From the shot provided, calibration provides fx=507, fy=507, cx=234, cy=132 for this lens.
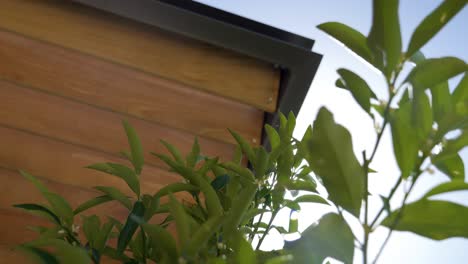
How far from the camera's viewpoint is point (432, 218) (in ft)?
1.98

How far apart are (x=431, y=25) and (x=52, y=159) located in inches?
47.9

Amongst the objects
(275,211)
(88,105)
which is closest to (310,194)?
(275,211)

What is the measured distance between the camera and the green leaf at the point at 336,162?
0.60m

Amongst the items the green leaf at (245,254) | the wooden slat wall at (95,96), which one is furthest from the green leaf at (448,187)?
the wooden slat wall at (95,96)

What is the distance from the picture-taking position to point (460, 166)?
2.44 feet

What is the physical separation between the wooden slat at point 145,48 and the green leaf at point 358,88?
2.71 feet

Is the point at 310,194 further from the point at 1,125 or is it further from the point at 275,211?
the point at 1,125

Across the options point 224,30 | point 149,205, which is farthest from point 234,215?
point 224,30

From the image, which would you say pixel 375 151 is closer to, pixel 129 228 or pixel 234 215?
pixel 234 215

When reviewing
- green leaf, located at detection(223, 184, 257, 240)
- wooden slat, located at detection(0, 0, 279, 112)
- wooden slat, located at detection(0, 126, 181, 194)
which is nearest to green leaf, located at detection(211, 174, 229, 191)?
green leaf, located at detection(223, 184, 257, 240)

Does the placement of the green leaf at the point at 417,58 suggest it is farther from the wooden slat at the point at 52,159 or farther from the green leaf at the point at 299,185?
the wooden slat at the point at 52,159

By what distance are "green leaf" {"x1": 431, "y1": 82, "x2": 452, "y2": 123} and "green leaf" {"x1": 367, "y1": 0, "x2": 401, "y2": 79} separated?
106 millimetres

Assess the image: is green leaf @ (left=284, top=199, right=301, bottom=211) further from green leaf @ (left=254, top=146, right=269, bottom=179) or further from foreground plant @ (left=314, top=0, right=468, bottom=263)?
foreground plant @ (left=314, top=0, right=468, bottom=263)

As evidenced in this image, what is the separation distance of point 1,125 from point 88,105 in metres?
0.25
